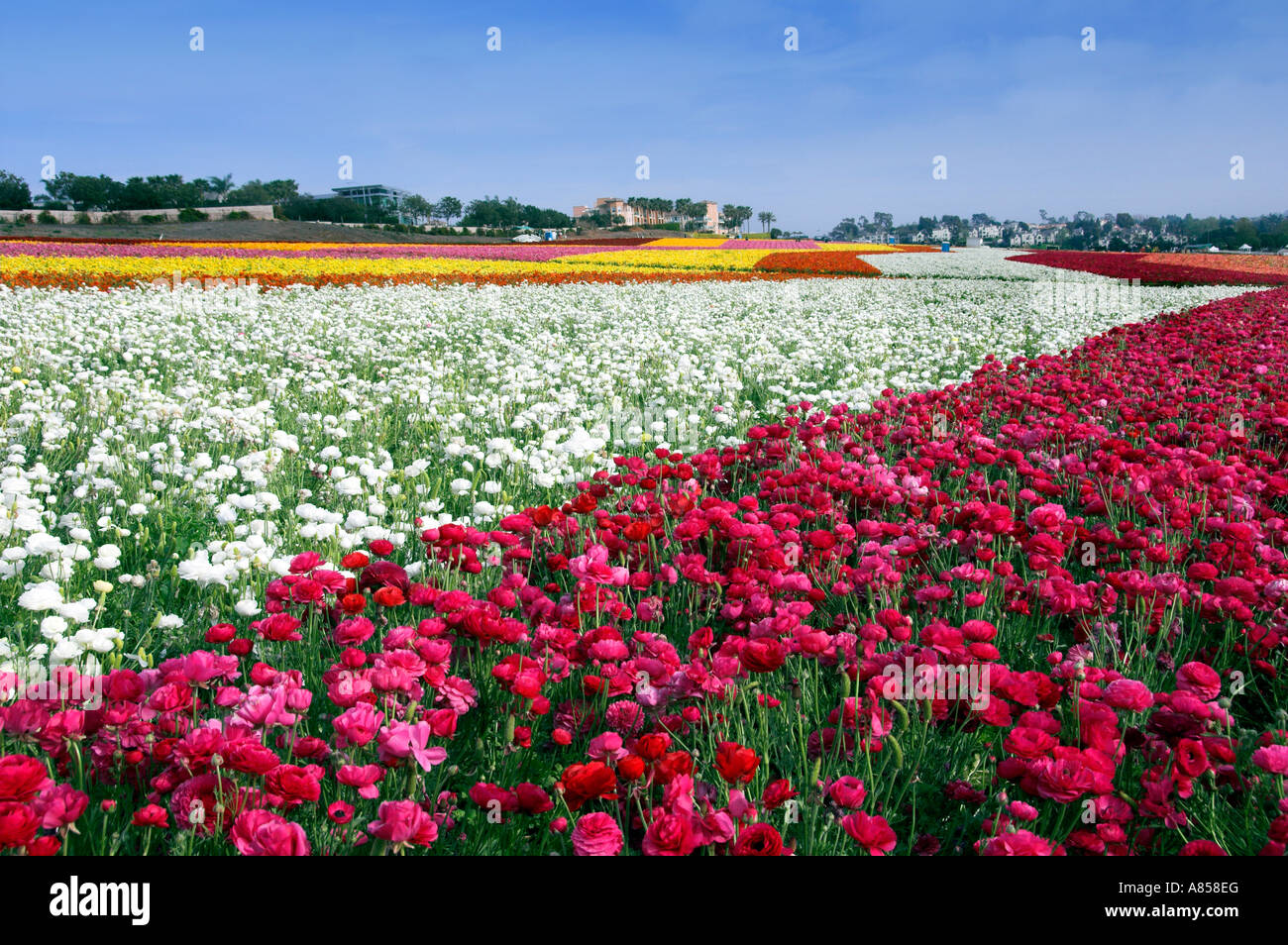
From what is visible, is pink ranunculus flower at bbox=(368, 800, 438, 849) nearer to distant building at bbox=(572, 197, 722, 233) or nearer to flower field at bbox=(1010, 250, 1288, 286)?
flower field at bbox=(1010, 250, 1288, 286)

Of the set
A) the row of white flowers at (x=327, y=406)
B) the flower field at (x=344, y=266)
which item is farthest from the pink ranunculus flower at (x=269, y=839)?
the flower field at (x=344, y=266)

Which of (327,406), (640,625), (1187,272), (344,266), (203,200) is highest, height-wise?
(203,200)

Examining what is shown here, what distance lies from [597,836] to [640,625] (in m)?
1.44

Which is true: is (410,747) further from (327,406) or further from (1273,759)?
(327,406)

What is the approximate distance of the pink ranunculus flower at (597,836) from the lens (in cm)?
137

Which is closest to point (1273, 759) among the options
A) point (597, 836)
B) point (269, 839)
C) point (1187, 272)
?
point (597, 836)

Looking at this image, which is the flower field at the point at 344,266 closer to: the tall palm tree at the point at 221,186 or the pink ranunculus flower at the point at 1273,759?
the pink ranunculus flower at the point at 1273,759

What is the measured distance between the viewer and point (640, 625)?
2.82 m

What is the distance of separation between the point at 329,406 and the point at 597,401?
209cm

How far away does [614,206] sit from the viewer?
102m

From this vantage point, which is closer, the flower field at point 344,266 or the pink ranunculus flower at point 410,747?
A: the pink ranunculus flower at point 410,747

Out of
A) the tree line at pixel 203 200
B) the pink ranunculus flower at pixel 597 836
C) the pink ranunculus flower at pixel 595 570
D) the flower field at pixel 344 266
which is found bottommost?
the pink ranunculus flower at pixel 597 836
